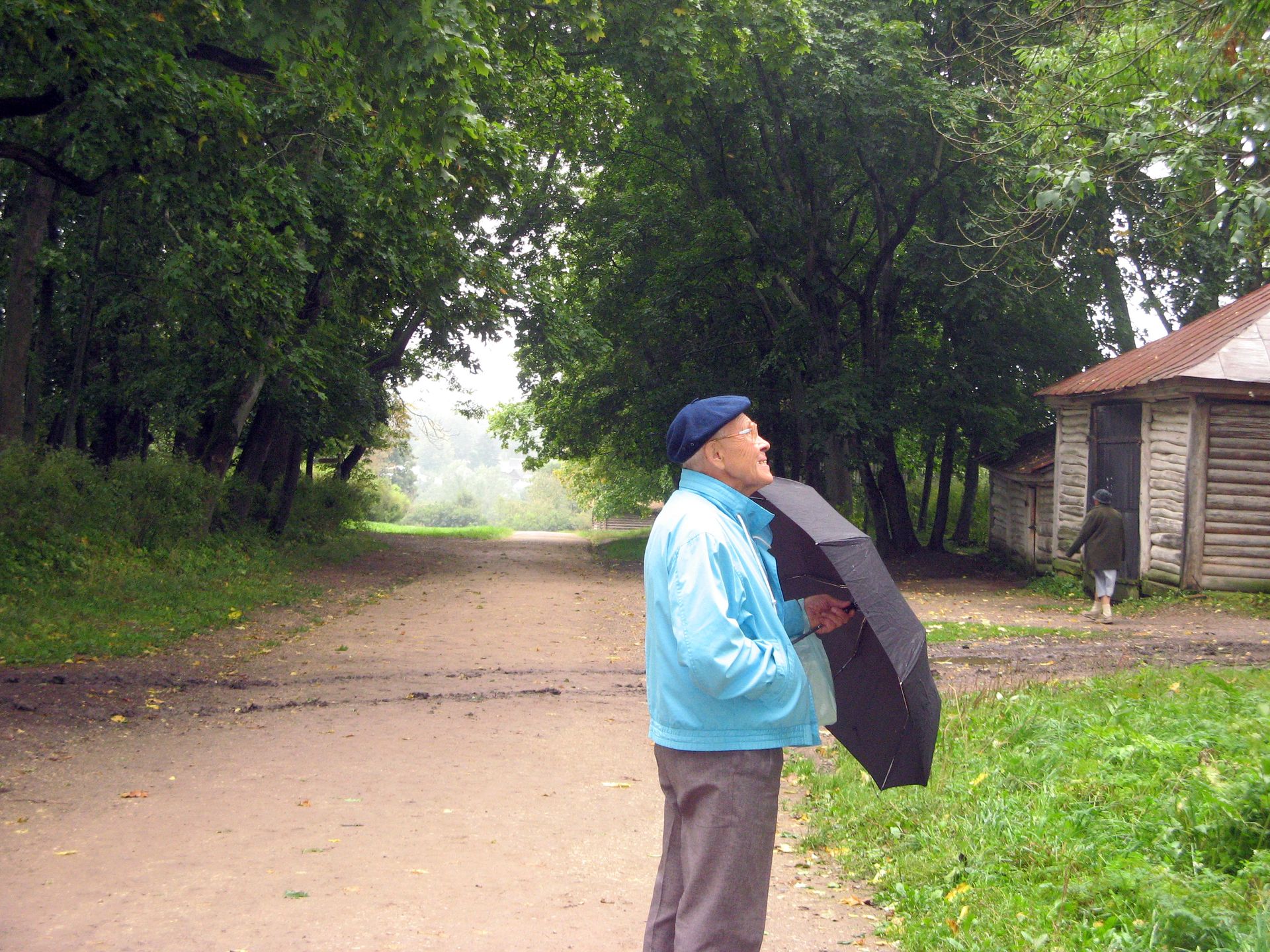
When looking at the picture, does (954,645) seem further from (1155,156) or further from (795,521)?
(795,521)

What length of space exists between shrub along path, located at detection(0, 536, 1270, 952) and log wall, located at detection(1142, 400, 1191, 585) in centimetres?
428

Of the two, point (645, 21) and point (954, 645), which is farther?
point (645, 21)

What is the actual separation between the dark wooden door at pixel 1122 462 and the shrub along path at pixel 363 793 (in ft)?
18.0

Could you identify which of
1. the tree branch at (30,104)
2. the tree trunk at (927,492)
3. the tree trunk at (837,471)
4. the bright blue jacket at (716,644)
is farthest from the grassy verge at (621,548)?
the bright blue jacket at (716,644)

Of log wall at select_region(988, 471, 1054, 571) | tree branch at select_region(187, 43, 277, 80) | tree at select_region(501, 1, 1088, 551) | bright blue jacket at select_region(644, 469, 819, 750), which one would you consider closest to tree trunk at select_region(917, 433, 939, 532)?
tree at select_region(501, 1, 1088, 551)

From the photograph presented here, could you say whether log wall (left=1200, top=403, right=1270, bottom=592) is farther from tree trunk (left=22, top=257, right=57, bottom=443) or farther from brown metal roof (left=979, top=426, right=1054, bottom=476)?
tree trunk (left=22, top=257, right=57, bottom=443)

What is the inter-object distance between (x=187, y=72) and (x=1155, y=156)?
9066mm

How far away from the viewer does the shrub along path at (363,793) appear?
4.63 m

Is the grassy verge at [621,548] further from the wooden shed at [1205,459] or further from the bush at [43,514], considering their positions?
the bush at [43,514]

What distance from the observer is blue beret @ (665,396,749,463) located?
3.40 metres

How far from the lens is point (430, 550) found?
3219cm

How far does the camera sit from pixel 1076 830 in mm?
5078

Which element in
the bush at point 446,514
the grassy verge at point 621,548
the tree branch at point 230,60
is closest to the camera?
the tree branch at point 230,60

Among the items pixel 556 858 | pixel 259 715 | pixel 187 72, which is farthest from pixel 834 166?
pixel 556 858
